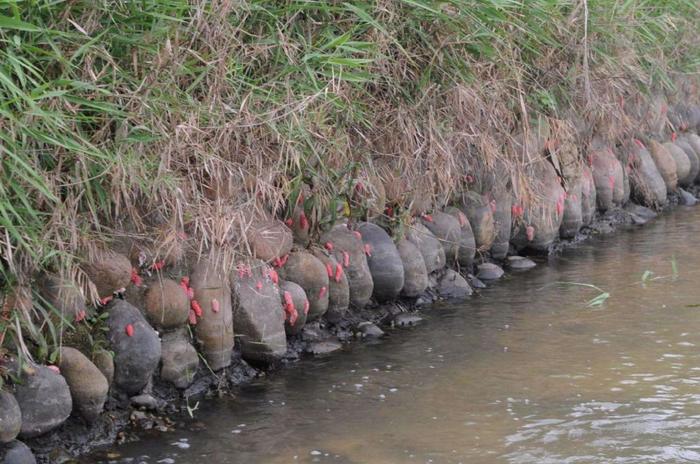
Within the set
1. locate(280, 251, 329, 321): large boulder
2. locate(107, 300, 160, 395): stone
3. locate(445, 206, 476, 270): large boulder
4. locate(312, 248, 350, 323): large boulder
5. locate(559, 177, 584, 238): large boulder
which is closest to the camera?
locate(107, 300, 160, 395): stone

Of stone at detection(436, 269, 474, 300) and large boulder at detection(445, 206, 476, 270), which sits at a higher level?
large boulder at detection(445, 206, 476, 270)

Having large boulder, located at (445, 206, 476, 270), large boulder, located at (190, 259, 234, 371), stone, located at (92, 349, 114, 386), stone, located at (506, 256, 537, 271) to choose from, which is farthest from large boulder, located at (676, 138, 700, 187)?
stone, located at (92, 349, 114, 386)

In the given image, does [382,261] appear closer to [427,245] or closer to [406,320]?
[406,320]

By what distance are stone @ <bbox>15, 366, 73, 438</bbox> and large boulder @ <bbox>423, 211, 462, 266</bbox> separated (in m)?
2.76

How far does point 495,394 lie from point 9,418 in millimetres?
1991

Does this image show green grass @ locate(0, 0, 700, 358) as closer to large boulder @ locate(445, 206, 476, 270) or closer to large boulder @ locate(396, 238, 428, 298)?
large boulder @ locate(445, 206, 476, 270)

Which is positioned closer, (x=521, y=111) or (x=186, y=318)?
(x=186, y=318)

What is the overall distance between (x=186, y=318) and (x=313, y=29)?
5.03 feet

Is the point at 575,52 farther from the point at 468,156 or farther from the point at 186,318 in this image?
the point at 186,318

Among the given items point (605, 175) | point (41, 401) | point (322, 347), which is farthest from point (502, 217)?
point (41, 401)

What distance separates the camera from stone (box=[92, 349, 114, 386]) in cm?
441

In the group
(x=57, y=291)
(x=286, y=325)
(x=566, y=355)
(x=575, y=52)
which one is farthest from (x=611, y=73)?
(x=57, y=291)

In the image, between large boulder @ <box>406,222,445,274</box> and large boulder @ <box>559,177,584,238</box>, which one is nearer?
large boulder @ <box>406,222,445,274</box>

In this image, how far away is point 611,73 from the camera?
718 centimetres
